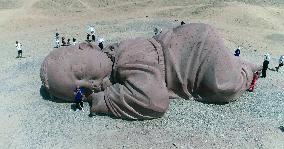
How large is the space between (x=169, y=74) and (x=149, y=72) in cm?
72

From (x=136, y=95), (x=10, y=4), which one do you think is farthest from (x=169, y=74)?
(x=10, y=4)

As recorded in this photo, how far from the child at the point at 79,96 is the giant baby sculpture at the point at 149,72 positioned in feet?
0.53

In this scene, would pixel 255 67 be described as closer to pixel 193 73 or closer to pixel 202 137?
pixel 193 73

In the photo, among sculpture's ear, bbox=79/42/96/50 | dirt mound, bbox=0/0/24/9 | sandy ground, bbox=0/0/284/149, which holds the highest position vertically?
dirt mound, bbox=0/0/24/9

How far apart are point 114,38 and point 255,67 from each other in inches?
310

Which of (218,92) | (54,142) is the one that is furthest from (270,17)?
(54,142)

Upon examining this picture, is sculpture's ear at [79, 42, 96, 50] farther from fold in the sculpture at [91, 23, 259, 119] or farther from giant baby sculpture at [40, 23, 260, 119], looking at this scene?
fold in the sculpture at [91, 23, 259, 119]

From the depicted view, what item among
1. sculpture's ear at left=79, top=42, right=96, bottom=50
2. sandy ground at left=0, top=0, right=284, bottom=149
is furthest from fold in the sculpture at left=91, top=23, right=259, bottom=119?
sculpture's ear at left=79, top=42, right=96, bottom=50

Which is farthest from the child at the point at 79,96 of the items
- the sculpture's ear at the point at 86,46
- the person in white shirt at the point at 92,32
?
the person in white shirt at the point at 92,32

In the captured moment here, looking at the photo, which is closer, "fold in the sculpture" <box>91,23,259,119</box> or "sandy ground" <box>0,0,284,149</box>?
"sandy ground" <box>0,0,284,149</box>

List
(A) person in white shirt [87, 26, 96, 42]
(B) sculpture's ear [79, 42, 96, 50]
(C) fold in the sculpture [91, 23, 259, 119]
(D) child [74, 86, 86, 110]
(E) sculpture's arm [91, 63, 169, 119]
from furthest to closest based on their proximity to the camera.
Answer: (A) person in white shirt [87, 26, 96, 42] < (B) sculpture's ear [79, 42, 96, 50] < (D) child [74, 86, 86, 110] < (C) fold in the sculpture [91, 23, 259, 119] < (E) sculpture's arm [91, 63, 169, 119]

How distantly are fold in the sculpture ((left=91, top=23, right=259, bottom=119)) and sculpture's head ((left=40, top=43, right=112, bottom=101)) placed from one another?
0.45m

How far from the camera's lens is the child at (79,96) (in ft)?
45.2

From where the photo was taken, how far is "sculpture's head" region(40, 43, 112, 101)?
547 inches
